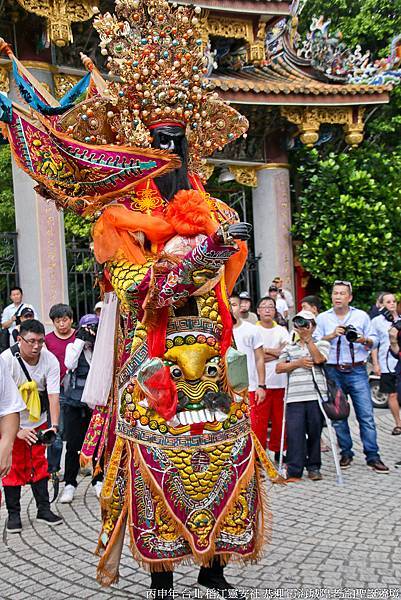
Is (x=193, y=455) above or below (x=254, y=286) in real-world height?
below

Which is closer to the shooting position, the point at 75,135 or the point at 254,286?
the point at 75,135

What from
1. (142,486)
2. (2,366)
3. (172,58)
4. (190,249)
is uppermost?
(172,58)

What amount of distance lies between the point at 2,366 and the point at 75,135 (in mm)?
1178

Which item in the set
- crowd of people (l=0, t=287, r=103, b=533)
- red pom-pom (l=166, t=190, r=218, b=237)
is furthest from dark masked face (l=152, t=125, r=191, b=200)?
crowd of people (l=0, t=287, r=103, b=533)

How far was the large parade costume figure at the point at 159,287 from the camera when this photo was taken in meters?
3.09

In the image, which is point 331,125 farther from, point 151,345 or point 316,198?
point 151,345

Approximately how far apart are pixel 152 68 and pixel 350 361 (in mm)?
3889

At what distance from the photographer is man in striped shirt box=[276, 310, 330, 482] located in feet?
19.8

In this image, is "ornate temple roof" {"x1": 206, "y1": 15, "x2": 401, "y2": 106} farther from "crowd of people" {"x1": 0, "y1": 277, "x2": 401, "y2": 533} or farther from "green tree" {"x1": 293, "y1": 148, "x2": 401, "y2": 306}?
"crowd of people" {"x1": 0, "y1": 277, "x2": 401, "y2": 533}

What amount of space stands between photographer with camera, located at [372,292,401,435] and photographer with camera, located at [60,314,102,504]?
3.48 metres

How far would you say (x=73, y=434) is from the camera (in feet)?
19.5

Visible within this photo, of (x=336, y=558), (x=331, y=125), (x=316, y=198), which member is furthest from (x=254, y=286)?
(x=336, y=558)

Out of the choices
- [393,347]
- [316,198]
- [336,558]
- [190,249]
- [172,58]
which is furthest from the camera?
[316,198]

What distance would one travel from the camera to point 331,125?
43.7 ft
